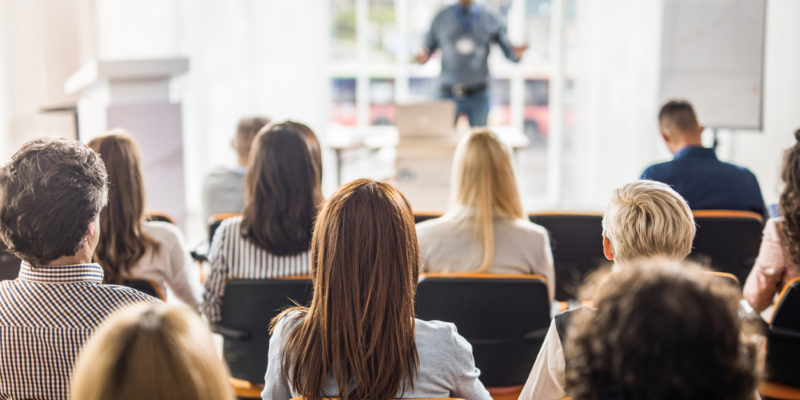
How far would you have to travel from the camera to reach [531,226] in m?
2.44

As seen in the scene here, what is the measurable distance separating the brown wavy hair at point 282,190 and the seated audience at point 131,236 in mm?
301

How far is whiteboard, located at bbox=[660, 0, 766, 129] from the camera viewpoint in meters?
4.80

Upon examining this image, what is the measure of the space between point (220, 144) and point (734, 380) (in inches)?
231

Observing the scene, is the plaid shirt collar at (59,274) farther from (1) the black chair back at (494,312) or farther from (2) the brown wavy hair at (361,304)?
(1) the black chair back at (494,312)

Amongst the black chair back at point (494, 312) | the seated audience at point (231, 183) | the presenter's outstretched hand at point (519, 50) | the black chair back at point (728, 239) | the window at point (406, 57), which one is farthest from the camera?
the window at point (406, 57)

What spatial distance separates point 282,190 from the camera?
2.40 metres

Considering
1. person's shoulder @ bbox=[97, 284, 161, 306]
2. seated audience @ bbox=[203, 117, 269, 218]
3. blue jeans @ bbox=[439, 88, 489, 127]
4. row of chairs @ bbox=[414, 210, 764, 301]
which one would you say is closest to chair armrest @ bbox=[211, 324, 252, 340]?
person's shoulder @ bbox=[97, 284, 161, 306]

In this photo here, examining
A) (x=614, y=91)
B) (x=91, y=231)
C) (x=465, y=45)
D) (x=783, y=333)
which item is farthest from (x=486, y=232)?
(x=614, y=91)

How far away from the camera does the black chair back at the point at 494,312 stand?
78.3 inches

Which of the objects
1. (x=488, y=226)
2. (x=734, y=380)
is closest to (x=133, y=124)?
(x=488, y=226)

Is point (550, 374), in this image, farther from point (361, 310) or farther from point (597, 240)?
point (597, 240)

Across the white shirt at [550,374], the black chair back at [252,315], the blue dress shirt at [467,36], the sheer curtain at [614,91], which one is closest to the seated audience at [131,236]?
the black chair back at [252,315]

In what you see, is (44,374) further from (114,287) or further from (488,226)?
(488,226)

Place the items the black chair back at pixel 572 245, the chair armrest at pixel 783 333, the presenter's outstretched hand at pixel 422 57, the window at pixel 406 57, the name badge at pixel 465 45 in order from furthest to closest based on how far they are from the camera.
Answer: the window at pixel 406 57, the name badge at pixel 465 45, the presenter's outstretched hand at pixel 422 57, the black chair back at pixel 572 245, the chair armrest at pixel 783 333
